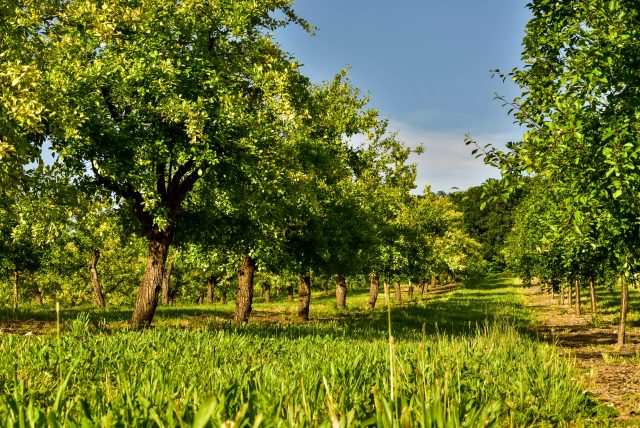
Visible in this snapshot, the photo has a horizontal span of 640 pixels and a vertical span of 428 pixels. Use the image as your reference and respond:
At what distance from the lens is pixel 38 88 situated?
372 inches

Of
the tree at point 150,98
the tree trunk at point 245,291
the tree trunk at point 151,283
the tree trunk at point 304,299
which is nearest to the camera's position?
the tree at point 150,98

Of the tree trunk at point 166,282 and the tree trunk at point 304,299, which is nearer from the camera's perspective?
the tree trunk at point 304,299


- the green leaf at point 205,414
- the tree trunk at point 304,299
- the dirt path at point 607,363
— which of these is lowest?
the dirt path at point 607,363

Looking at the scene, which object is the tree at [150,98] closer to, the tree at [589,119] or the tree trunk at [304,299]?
the tree at [589,119]

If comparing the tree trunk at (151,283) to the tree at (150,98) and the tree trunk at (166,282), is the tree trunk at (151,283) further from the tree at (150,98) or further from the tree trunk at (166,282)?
the tree trunk at (166,282)

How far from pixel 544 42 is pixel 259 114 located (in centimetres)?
758

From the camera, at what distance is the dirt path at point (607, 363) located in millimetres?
8202

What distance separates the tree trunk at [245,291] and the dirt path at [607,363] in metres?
11.5

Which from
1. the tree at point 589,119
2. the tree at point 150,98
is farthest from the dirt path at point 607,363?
the tree at point 150,98

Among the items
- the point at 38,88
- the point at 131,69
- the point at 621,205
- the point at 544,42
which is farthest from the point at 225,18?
the point at 621,205

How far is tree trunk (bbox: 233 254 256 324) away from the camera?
Answer: 70.4ft

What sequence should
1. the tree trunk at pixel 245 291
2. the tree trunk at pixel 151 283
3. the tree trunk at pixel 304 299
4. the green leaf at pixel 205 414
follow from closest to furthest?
the green leaf at pixel 205 414 → the tree trunk at pixel 151 283 → the tree trunk at pixel 245 291 → the tree trunk at pixel 304 299

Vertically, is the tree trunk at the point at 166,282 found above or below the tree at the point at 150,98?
below

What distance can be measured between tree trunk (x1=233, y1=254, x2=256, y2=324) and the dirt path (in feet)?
37.6
